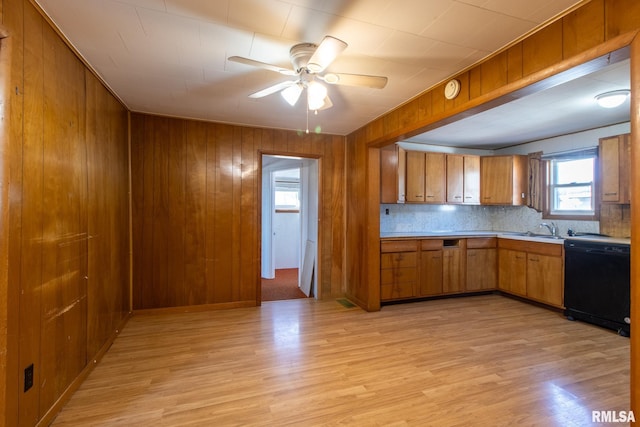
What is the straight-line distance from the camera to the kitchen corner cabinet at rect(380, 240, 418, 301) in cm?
388

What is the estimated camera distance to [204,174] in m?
3.69

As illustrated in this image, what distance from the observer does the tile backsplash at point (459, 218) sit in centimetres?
460

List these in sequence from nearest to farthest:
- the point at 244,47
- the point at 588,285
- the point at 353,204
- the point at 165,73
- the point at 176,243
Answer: the point at 244,47, the point at 165,73, the point at 588,285, the point at 176,243, the point at 353,204

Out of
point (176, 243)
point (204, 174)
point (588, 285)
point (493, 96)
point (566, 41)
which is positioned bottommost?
point (588, 285)

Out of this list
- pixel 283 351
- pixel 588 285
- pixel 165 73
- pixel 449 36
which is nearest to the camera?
pixel 449 36

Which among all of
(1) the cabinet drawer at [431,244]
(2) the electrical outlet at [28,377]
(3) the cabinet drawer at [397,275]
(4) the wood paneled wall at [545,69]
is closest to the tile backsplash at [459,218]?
(1) the cabinet drawer at [431,244]

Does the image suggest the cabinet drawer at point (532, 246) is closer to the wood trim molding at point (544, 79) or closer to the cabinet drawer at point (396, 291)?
the cabinet drawer at point (396, 291)

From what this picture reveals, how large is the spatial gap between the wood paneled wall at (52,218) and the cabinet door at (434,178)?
12.9ft

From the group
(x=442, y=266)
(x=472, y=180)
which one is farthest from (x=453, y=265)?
(x=472, y=180)

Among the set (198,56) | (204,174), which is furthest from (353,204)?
(198,56)

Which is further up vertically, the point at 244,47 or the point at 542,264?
the point at 244,47

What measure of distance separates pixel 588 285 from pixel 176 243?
4.75 metres

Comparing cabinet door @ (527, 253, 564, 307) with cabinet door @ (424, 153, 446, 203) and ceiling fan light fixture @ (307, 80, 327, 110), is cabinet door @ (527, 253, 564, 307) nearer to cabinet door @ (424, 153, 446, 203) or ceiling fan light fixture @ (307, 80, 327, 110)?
cabinet door @ (424, 153, 446, 203)

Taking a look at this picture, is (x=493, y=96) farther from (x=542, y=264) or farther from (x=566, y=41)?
(x=542, y=264)
